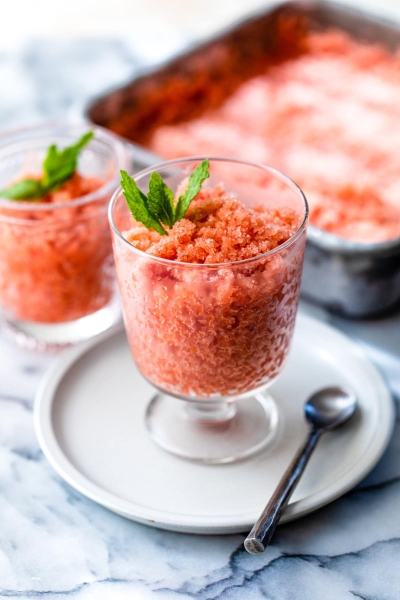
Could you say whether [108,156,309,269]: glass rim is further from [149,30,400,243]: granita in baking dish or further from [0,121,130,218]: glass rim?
[149,30,400,243]: granita in baking dish

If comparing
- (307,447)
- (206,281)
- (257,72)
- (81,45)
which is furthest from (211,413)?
(81,45)

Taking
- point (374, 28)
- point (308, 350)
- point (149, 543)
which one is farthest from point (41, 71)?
point (149, 543)

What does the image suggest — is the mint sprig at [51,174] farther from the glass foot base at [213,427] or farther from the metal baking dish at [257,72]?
the glass foot base at [213,427]

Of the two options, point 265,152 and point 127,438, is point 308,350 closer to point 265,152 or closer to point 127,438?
point 127,438

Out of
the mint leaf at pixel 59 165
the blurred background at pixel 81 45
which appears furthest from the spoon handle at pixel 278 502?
the blurred background at pixel 81 45

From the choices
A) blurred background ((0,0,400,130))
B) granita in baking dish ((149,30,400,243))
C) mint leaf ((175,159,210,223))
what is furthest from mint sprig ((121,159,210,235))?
blurred background ((0,0,400,130))

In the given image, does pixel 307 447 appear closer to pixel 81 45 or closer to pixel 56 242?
pixel 56 242

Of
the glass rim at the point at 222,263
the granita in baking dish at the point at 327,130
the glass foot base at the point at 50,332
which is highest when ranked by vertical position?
the glass rim at the point at 222,263
